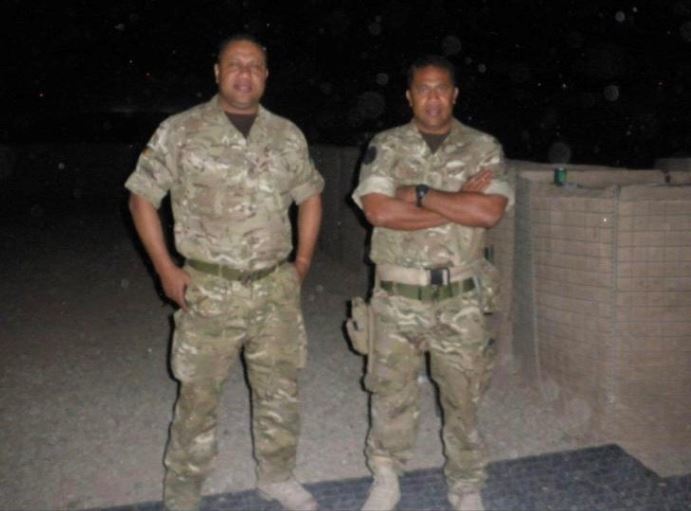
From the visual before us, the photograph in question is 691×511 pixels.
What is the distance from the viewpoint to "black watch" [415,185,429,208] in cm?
292

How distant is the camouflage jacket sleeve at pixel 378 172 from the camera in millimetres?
3037

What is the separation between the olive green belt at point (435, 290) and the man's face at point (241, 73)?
1108mm

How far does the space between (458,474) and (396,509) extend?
0.34 metres

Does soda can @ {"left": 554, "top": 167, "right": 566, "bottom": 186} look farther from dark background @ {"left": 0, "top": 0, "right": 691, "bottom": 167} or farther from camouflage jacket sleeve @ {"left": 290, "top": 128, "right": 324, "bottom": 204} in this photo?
dark background @ {"left": 0, "top": 0, "right": 691, "bottom": 167}

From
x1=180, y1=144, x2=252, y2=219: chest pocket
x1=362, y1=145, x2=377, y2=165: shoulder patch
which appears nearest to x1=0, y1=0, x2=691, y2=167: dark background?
x1=362, y1=145, x2=377, y2=165: shoulder patch


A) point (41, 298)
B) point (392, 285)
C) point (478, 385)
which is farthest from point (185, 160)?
point (41, 298)

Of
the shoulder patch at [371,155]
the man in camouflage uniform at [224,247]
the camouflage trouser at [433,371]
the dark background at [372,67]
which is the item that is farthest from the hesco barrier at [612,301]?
the dark background at [372,67]

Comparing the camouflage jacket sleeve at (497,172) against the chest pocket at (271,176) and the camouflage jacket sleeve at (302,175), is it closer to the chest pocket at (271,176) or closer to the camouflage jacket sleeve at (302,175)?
the camouflage jacket sleeve at (302,175)

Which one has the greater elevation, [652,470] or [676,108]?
[676,108]

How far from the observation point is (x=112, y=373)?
498cm

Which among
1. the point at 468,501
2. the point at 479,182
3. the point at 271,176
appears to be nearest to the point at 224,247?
the point at 271,176

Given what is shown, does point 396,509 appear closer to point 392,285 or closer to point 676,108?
point 392,285

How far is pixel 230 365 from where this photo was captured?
3.04 metres

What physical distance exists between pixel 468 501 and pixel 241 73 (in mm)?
2206
